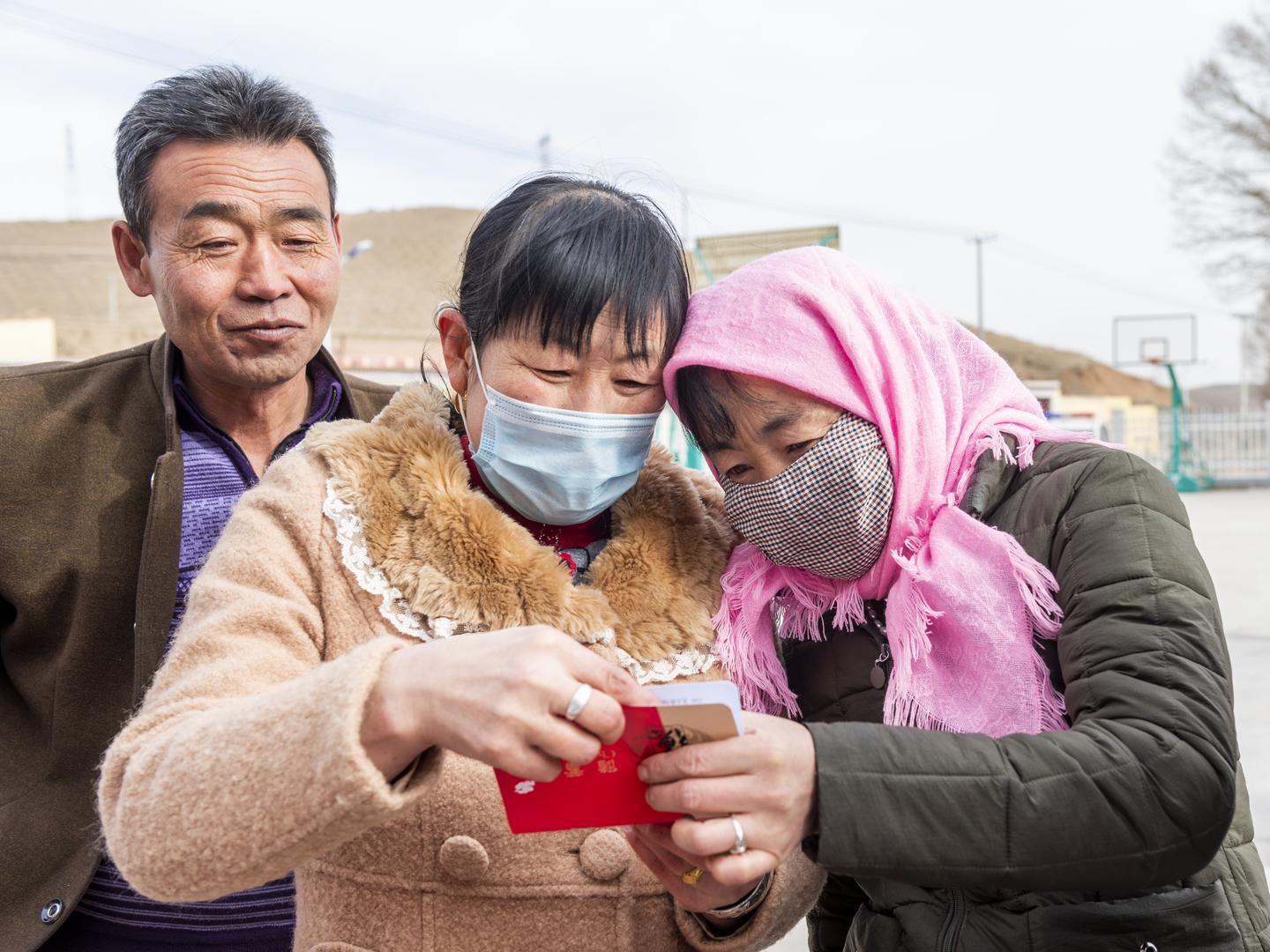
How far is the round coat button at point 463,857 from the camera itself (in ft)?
5.23

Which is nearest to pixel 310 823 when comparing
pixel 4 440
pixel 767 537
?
pixel 767 537

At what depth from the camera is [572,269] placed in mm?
1771

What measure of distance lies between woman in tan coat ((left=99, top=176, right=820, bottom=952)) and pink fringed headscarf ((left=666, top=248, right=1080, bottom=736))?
9cm

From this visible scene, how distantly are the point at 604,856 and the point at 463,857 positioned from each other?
8.5 inches

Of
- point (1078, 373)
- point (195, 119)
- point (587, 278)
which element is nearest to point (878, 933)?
point (587, 278)

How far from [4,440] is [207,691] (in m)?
1.19

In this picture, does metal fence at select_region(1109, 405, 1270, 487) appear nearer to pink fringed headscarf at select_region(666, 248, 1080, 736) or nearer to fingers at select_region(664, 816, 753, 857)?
pink fringed headscarf at select_region(666, 248, 1080, 736)

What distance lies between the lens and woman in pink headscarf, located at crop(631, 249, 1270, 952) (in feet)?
4.30

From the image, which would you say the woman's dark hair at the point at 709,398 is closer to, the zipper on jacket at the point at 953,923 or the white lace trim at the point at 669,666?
the white lace trim at the point at 669,666

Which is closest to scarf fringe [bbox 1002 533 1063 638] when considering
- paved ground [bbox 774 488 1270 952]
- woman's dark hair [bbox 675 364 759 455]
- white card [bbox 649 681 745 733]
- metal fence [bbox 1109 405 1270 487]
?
woman's dark hair [bbox 675 364 759 455]

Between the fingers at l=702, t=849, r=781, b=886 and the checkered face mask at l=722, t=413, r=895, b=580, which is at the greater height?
the checkered face mask at l=722, t=413, r=895, b=580

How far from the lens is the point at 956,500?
176 centimetres

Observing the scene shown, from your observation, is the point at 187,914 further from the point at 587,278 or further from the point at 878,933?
the point at 587,278

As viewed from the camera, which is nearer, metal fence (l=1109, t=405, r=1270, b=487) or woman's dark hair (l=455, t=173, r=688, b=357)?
woman's dark hair (l=455, t=173, r=688, b=357)
